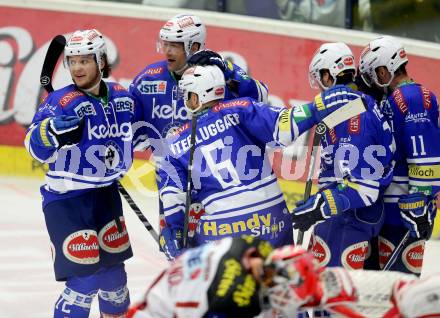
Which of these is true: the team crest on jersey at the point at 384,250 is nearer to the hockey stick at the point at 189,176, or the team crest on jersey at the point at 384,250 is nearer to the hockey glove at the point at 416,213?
the hockey glove at the point at 416,213

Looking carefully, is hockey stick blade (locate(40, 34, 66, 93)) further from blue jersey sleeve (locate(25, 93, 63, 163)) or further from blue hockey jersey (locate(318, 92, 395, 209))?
blue hockey jersey (locate(318, 92, 395, 209))

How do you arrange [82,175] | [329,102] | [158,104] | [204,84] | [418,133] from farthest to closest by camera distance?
1. [158,104]
2. [82,175]
3. [418,133]
4. [204,84]
5. [329,102]

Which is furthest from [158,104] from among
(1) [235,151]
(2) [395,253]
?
(2) [395,253]

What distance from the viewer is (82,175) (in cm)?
504

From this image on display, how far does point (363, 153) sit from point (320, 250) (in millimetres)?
530

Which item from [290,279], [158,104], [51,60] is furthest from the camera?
[158,104]

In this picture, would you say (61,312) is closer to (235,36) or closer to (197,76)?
(197,76)

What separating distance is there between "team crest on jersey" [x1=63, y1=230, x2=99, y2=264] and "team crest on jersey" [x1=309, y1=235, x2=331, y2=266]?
1036 millimetres

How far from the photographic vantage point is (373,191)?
15.7 ft

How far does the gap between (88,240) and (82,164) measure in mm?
357

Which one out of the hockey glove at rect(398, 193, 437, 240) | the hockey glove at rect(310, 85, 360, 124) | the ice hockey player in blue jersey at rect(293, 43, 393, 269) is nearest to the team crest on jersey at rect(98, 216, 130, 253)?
the ice hockey player in blue jersey at rect(293, 43, 393, 269)

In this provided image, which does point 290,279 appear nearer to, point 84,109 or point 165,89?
point 84,109

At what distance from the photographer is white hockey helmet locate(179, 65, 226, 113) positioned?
471 cm

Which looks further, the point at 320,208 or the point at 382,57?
the point at 382,57
